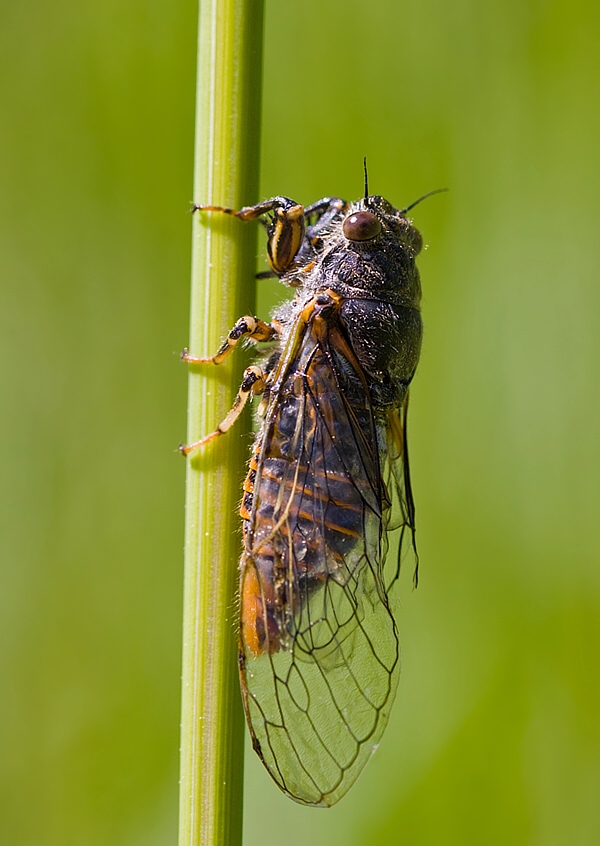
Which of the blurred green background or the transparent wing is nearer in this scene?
the transparent wing

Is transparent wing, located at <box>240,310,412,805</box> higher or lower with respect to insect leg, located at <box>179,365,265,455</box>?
lower

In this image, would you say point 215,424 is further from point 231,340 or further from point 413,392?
point 413,392

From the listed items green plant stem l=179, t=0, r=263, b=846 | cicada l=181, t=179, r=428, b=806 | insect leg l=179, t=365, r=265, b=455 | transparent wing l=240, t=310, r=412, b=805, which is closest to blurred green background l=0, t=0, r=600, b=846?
cicada l=181, t=179, r=428, b=806

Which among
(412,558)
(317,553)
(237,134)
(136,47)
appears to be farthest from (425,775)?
(136,47)

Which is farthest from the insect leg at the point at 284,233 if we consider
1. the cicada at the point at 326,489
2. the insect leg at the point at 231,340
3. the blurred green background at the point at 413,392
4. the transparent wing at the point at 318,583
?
the blurred green background at the point at 413,392

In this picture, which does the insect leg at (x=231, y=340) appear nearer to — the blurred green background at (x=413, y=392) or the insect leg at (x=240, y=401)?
the insect leg at (x=240, y=401)

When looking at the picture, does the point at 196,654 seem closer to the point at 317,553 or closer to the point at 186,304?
the point at 317,553

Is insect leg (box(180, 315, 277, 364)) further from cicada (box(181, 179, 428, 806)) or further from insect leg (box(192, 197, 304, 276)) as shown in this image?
insect leg (box(192, 197, 304, 276))
